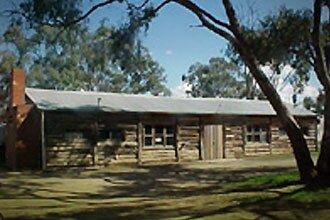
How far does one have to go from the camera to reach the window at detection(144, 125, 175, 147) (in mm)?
25516

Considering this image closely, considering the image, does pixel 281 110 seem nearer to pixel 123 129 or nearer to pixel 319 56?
pixel 319 56

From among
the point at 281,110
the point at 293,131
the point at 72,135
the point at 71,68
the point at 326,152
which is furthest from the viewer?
the point at 71,68

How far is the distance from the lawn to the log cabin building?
11.3 feet

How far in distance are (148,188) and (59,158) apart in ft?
28.0

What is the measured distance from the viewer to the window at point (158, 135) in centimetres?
2552

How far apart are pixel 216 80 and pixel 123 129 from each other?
41.0 m

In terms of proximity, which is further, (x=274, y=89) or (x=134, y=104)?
(x=134, y=104)

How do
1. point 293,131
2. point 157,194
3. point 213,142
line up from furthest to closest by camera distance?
point 213,142 < point 157,194 < point 293,131

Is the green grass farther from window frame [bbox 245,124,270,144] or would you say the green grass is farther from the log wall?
window frame [bbox 245,124,270,144]

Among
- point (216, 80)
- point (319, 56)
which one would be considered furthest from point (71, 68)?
point (319, 56)

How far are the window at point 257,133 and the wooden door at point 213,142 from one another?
253 cm

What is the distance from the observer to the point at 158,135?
84.7ft

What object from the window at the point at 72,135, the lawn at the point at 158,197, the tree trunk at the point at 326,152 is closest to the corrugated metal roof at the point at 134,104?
the window at the point at 72,135

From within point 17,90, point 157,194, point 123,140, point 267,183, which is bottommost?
point 157,194
